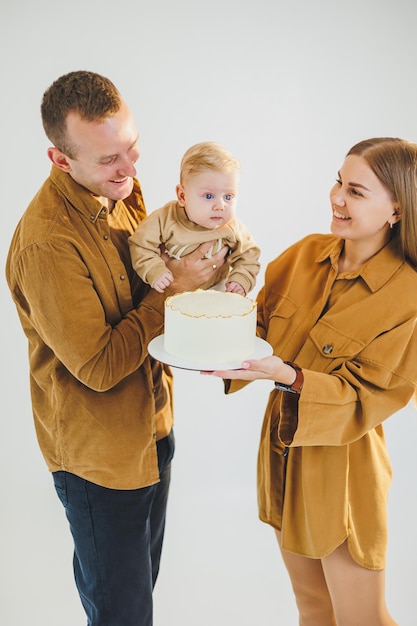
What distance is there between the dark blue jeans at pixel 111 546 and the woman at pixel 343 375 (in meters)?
0.45

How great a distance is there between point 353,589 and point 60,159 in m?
1.68

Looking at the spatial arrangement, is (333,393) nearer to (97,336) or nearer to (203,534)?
(97,336)

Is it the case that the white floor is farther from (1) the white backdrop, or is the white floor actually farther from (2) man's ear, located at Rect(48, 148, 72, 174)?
(2) man's ear, located at Rect(48, 148, 72, 174)

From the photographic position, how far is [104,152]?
91.7 inches

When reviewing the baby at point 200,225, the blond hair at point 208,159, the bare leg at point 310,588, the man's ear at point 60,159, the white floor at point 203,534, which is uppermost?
the man's ear at point 60,159

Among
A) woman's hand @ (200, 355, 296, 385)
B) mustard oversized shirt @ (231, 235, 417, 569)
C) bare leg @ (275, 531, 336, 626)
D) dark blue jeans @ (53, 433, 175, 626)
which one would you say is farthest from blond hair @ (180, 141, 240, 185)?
bare leg @ (275, 531, 336, 626)

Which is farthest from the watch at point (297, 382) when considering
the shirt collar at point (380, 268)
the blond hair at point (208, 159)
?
the blond hair at point (208, 159)

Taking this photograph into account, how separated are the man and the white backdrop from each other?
1163 mm

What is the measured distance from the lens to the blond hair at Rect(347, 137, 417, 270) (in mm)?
2352

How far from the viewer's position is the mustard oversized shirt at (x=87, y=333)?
7.48ft

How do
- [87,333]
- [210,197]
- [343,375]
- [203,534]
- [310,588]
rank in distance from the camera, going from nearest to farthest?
[87,333] < [343,375] < [210,197] < [310,588] < [203,534]

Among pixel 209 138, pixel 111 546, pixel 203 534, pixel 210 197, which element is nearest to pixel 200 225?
pixel 210 197

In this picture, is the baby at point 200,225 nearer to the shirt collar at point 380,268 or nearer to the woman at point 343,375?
the woman at point 343,375

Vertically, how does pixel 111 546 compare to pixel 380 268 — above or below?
below
